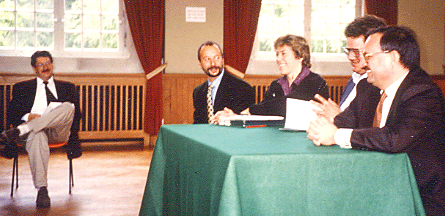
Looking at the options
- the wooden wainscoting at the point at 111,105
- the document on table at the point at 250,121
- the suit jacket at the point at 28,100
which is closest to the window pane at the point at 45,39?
the wooden wainscoting at the point at 111,105

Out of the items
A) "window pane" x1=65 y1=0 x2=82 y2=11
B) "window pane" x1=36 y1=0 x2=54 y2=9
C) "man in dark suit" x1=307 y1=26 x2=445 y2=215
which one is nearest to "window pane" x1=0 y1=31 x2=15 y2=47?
"window pane" x1=36 y1=0 x2=54 y2=9

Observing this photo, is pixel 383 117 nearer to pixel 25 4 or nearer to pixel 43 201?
pixel 43 201

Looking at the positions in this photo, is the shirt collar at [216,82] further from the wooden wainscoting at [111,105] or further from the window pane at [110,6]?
the window pane at [110,6]

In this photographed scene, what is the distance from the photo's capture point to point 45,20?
587 cm

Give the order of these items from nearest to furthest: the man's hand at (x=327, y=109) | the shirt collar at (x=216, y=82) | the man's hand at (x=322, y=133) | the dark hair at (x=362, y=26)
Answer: the man's hand at (x=322, y=133)
the man's hand at (x=327, y=109)
the dark hair at (x=362, y=26)
the shirt collar at (x=216, y=82)

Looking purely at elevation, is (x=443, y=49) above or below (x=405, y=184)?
above

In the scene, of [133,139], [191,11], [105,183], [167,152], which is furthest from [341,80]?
[167,152]

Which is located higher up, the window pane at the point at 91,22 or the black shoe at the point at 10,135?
the window pane at the point at 91,22

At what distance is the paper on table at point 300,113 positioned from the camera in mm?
1994

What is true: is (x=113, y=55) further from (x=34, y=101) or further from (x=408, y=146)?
(x=408, y=146)

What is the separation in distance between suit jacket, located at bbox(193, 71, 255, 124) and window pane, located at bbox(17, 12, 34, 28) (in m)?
3.45

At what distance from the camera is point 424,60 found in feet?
22.7

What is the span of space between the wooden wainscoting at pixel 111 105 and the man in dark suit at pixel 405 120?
4619 millimetres

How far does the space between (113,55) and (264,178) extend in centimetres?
507
